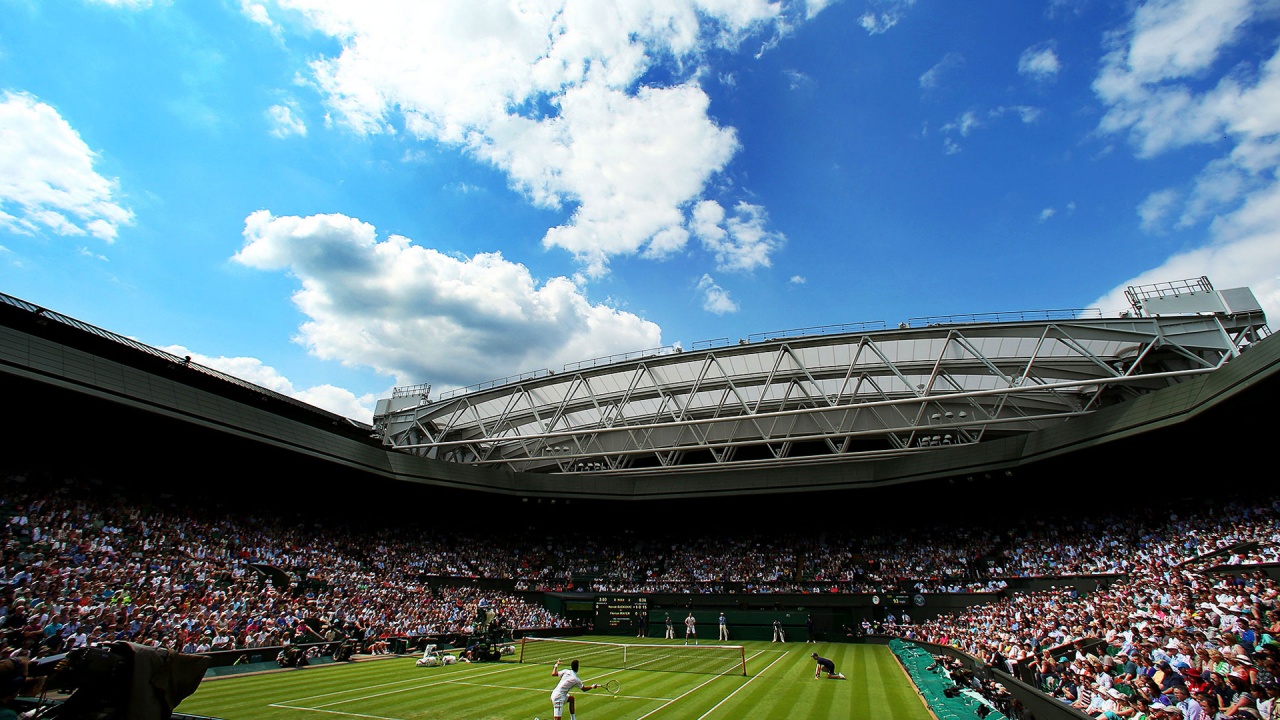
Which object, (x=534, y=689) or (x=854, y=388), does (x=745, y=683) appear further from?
(x=854, y=388)

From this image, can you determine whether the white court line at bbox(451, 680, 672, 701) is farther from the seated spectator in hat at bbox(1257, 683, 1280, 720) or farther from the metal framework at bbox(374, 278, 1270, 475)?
the metal framework at bbox(374, 278, 1270, 475)

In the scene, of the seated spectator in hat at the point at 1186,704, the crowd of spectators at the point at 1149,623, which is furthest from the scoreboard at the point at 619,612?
the seated spectator in hat at the point at 1186,704

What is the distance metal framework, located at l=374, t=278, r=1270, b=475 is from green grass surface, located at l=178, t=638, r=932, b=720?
38.1 ft

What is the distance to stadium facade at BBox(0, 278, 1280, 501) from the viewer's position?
24750 millimetres

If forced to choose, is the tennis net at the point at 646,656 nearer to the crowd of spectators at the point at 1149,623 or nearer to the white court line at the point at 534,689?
the white court line at the point at 534,689

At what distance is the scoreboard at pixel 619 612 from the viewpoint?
39.3 m

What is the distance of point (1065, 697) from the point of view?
13.6 metres

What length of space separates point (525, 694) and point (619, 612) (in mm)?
25348

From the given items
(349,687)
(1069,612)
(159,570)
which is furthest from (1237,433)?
(159,570)

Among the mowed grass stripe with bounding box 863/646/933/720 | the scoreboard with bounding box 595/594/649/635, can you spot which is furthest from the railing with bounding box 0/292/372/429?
the mowed grass stripe with bounding box 863/646/933/720

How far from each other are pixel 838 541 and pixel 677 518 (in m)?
13.4

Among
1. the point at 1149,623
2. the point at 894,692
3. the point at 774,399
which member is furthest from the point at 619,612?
the point at 1149,623

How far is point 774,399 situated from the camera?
1428 inches

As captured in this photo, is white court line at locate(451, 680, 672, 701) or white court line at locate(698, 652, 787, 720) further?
white court line at locate(451, 680, 672, 701)
